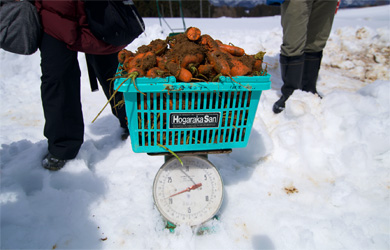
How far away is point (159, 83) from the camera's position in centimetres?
103

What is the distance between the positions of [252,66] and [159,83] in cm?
44

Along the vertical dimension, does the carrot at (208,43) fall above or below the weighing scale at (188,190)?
above

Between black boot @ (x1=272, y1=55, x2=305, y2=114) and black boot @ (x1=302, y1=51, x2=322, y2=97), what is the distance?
15.9 inches

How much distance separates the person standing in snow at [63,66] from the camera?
58.9 inches

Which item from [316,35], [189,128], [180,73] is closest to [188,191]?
[189,128]

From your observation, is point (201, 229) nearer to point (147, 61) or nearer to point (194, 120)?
point (194, 120)

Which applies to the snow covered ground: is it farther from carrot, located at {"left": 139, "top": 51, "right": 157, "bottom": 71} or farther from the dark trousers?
carrot, located at {"left": 139, "top": 51, "right": 157, "bottom": 71}

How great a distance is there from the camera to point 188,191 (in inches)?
55.3

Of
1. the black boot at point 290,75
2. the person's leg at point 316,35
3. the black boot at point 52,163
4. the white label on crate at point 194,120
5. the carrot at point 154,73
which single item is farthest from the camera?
the person's leg at point 316,35

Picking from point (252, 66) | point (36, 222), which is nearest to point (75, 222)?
point (36, 222)

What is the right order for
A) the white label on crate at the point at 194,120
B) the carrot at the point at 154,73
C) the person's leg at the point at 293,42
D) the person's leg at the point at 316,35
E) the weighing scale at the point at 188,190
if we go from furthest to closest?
the person's leg at the point at 316,35
the person's leg at the point at 293,42
the weighing scale at the point at 188,190
the white label on crate at the point at 194,120
the carrot at the point at 154,73

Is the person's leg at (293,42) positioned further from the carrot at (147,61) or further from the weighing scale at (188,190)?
the carrot at (147,61)

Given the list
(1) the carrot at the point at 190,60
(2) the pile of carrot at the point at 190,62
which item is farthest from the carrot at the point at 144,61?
(1) the carrot at the point at 190,60

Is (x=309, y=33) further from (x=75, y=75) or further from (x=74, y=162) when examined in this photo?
(x=74, y=162)
